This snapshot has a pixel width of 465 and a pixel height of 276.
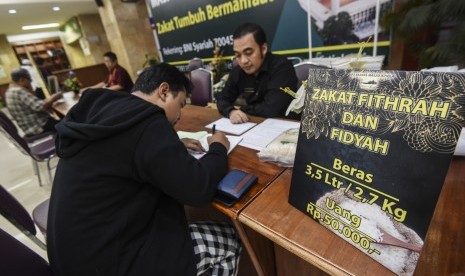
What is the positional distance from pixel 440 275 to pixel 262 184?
0.48m

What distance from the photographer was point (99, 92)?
32.2 inches

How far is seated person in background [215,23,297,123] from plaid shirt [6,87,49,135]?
2272 millimetres

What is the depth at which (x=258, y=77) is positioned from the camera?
5.81ft

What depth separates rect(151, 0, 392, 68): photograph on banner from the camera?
2.46 m

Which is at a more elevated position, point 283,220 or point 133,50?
point 133,50

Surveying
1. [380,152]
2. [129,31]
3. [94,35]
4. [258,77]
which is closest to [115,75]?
[129,31]

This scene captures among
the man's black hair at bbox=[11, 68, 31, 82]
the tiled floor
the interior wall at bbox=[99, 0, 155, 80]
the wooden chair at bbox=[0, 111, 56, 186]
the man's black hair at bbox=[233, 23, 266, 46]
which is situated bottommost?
the tiled floor

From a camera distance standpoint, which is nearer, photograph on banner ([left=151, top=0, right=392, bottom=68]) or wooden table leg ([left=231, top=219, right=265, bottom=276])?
wooden table leg ([left=231, top=219, right=265, bottom=276])

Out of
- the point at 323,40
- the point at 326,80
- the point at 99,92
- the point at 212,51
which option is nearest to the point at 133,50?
the point at 212,51

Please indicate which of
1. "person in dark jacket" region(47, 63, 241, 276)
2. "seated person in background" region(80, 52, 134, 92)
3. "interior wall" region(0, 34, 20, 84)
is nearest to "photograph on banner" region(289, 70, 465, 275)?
"person in dark jacket" region(47, 63, 241, 276)

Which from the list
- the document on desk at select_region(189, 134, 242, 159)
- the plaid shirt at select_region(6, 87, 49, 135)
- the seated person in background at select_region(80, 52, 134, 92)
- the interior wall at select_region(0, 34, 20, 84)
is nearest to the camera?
the document on desk at select_region(189, 134, 242, 159)

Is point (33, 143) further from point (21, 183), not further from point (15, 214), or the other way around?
point (15, 214)

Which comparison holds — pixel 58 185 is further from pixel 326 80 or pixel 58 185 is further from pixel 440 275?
pixel 440 275

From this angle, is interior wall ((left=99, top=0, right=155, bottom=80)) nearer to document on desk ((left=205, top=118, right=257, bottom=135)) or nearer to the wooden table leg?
document on desk ((left=205, top=118, right=257, bottom=135))
